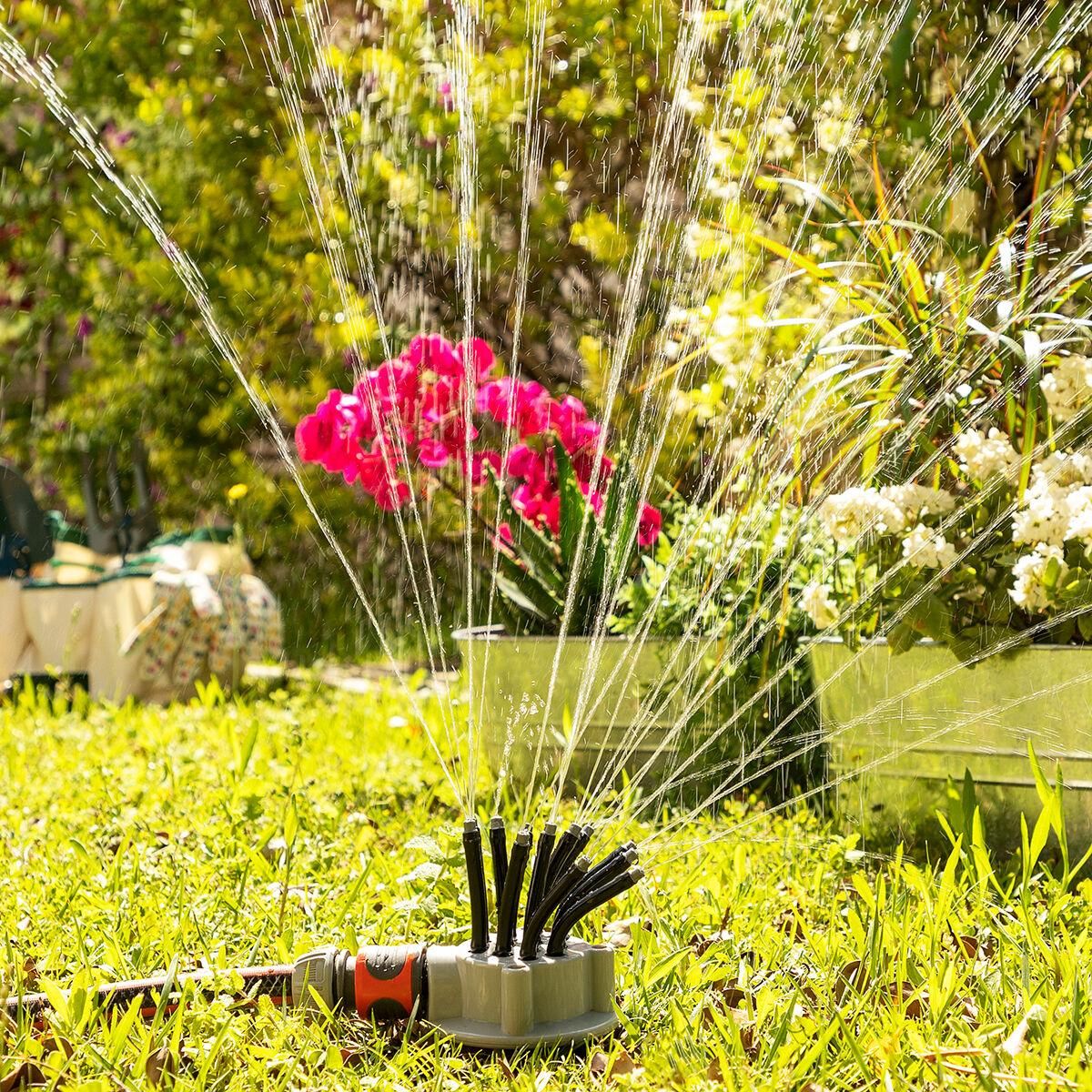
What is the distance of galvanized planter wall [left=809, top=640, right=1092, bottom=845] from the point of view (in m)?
1.70

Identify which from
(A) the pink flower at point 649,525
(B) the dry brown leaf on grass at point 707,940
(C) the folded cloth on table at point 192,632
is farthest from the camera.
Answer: (C) the folded cloth on table at point 192,632

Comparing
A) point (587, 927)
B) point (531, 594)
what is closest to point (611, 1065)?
point (587, 927)

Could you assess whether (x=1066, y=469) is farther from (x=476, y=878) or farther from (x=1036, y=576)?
(x=476, y=878)

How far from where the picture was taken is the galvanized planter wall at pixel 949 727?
5.57 feet

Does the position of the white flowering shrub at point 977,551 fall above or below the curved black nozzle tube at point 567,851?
above

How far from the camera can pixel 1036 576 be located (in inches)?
67.5

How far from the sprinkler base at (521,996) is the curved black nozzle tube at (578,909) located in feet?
0.04

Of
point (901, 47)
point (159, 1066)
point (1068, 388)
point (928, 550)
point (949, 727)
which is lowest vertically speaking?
point (159, 1066)

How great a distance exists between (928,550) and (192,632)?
2459mm

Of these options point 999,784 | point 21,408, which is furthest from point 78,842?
point 21,408

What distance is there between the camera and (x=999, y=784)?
5.75ft

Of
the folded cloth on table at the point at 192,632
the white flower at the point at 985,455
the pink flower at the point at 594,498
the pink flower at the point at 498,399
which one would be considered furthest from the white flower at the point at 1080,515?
the folded cloth on table at the point at 192,632

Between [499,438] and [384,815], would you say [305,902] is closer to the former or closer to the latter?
[384,815]

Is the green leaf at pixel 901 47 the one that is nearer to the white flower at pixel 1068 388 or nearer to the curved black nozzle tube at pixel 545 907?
the white flower at pixel 1068 388
